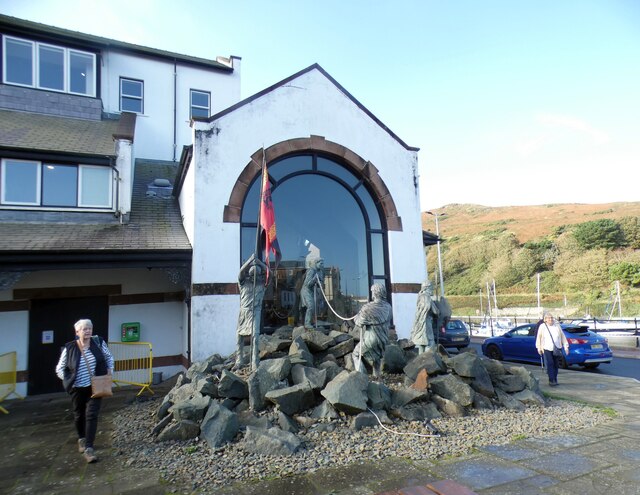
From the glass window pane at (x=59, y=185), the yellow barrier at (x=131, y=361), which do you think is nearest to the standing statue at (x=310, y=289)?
the yellow barrier at (x=131, y=361)

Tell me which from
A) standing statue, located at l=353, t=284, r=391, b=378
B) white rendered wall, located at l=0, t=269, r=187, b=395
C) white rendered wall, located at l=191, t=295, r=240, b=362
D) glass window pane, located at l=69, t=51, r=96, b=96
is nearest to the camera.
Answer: standing statue, located at l=353, t=284, r=391, b=378

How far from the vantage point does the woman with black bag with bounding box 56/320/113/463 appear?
5.23m

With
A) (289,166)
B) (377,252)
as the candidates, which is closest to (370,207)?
(377,252)

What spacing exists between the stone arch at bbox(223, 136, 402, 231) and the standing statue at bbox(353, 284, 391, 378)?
4.21 meters

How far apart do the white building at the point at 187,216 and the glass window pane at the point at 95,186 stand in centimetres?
3

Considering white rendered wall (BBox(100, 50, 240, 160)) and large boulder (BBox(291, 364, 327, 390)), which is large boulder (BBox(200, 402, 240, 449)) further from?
white rendered wall (BBox(100, 50, 240, 160))

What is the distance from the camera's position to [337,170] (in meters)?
11.2

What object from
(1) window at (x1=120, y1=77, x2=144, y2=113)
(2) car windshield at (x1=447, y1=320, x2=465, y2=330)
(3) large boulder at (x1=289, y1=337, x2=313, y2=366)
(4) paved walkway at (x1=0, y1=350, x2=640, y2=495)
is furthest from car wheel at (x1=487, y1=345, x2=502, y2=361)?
(1) window at (x1=120, y1=77, x2=144, y2=113)

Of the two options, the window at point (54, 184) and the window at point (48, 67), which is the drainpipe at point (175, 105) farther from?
the window at point (54, 184)

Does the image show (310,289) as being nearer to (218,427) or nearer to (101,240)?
(218,427)

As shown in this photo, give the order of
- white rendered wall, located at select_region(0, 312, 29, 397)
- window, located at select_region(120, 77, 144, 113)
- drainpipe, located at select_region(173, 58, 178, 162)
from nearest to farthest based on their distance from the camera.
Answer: white rendered wall, located at select_region(0, 312, 29, 397), window, located at select_region(120, 77, 144, 113), drainpipe, located at select_region(173, 58, 178, 162)

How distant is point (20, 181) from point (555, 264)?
6030 cm

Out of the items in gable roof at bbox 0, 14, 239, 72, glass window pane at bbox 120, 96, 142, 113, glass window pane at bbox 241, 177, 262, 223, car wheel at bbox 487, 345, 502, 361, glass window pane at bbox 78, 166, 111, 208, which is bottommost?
car wheel at bbox 487, 345, 502, 361

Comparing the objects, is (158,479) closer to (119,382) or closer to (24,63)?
(119,382)
